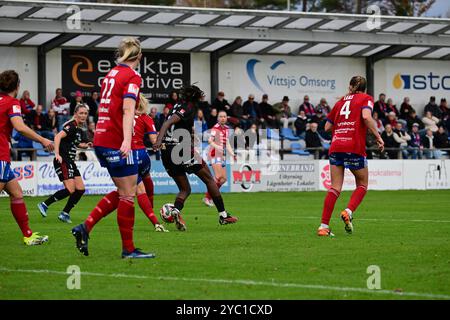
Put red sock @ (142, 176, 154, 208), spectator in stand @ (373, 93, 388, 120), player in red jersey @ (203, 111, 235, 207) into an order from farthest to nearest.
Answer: spectator in stand @ (373, 93, 388, 120) < player in red jersey @ (203, 111, 235, 207) < red sock @ (142, 176, 154, 208)

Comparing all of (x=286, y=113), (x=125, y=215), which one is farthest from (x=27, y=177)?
(x=125, y=215)

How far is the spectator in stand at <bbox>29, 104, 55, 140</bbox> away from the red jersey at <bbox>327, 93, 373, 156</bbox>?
1824cm

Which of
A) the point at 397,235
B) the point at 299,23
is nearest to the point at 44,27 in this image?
the point at 299,23

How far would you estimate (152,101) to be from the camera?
122 ft

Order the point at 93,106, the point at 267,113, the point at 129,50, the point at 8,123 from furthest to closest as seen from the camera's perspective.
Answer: the point at 267,113, the point at 93,106, the point at 8,123, the point at 129,50

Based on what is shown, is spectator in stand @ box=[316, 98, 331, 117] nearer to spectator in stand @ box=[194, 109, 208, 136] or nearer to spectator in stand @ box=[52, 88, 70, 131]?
spectator in stand @ box=[194, 109, 208, 136]

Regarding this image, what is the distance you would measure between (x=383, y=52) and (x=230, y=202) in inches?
712

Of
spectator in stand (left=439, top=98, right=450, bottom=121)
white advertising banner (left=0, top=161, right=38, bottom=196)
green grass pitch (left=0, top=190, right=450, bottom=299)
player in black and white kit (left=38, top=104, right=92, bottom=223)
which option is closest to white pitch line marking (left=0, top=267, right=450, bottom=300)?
green grass pitch (left=0, top=190, right=450, bottom=299)

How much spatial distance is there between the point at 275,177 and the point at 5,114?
2159cm

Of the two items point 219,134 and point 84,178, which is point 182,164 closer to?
point 219,134

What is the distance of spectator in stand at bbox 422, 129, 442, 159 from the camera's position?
37.5m

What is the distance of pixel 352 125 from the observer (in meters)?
14.0

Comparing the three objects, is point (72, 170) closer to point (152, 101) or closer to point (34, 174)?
point (34, 174)

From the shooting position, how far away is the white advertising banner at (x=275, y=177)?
32.4m
